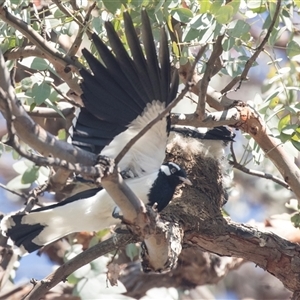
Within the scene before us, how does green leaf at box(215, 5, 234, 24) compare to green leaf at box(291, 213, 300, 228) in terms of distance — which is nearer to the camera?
green leaf at box(215, 5, 234, 24)

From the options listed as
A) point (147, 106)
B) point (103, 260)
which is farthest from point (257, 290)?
Answer: point (147, 106)

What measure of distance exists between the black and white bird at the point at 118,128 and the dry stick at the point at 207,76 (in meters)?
0.09

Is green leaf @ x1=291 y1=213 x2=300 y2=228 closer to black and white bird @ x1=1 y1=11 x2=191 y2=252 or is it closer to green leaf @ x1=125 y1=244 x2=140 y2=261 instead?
black and white bird @ x1=1 y1=11 x2=191 y2=252

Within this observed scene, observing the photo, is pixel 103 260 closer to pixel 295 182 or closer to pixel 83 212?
pixel 83 212

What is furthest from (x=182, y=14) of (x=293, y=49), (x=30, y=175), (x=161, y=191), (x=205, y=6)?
(x=30, y=175)

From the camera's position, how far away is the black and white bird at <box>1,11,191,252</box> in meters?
2.09

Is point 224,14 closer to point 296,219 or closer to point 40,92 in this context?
point 40,92

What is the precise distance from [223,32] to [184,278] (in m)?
1.90

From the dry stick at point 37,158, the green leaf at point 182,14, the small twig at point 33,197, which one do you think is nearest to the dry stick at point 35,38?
the green leaf at point 182,14

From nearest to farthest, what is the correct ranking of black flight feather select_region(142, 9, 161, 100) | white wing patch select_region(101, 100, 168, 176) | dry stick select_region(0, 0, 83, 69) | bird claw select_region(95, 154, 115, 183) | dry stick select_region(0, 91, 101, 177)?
dry stick select_region(0, 91, 101, 177)
bird claw select_region(95, 154, 115, 183)
black flight feather select_region(142, 9, 161, 100)
dry stick select_region(0, 0, 83, 69)
white wing patch select_region(101, 100, 168, 176)

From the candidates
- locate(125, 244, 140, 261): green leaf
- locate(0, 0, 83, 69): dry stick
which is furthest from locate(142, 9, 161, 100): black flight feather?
locate(125, 244, 140, 261): green leaf

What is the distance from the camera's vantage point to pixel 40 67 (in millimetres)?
2297

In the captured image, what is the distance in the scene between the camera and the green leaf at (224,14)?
2020 mm

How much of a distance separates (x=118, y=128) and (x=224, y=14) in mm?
494
